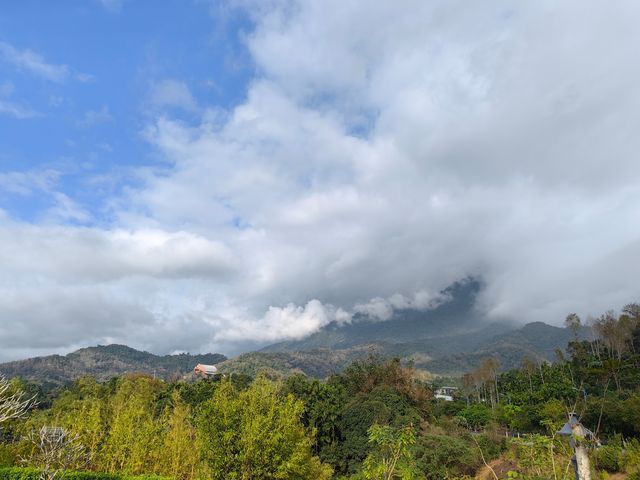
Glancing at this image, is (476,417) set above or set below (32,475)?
below

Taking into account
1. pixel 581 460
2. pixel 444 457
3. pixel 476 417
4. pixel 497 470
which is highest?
pixel 581 460

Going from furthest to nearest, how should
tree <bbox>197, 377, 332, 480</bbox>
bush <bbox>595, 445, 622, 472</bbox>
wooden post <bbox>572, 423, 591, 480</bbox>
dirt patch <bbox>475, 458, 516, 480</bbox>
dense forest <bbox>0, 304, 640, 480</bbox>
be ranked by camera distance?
dirt patch <bbox>475, 458, 516, 480</bbox>, bush <bbox>595, 445, 622, 472</bbox>, tree <bbox>197, 377, 332, 480</bbox>, dense forest <bbox>0, 304, 640, 480</bbox>, wooden post <bbox>572, 423, 591, 480</bbox>

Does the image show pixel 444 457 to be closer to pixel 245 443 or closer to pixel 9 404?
pixel 245 443

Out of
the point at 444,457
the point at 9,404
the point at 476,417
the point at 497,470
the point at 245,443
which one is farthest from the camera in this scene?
the point at 476,417

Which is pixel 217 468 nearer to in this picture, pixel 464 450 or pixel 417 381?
pixel 464 450

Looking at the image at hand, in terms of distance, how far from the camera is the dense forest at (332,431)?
12508 millimetres

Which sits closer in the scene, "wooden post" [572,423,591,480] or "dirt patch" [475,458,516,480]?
"wooden post" [572,423,591,480]

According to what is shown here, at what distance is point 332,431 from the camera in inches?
1475

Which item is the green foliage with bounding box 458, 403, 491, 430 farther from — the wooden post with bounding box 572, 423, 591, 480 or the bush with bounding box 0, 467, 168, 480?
the wooden post with bounding box 572, 423, 591, 480

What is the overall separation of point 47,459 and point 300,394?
1123 inches

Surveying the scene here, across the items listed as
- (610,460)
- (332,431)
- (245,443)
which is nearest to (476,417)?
(332,431)

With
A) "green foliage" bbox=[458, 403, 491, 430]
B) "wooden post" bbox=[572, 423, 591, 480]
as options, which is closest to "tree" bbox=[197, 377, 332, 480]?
"wooden post" bbox=[572, 423, 591, 480]

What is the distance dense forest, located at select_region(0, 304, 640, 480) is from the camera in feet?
41.0

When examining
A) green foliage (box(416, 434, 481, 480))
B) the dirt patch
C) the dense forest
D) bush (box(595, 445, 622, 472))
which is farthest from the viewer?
the dirt patch
